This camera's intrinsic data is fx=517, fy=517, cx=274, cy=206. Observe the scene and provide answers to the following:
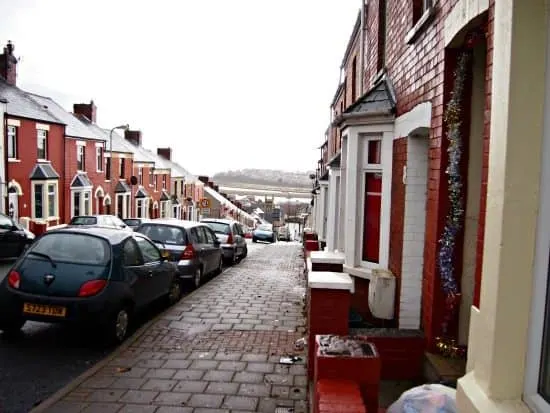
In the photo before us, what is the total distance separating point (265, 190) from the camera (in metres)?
97.2

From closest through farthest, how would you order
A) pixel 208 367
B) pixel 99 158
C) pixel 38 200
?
pixel 208 367, pixel 38 200, pixel 99 158

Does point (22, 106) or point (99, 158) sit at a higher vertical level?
point (22, 106)

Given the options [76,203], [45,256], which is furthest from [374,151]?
[76,203]

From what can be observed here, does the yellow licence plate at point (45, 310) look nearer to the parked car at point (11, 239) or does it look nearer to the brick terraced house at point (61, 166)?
the parked car at point (11, 239)

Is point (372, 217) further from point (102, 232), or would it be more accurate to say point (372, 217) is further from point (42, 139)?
point (42, 139)

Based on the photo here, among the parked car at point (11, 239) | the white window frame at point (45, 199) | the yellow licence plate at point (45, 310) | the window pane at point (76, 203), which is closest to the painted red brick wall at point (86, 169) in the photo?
the window pane at point (76, 203)

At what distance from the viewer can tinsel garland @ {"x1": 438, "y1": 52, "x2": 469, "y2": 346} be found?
446 centimetres

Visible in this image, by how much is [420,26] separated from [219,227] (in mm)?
13585

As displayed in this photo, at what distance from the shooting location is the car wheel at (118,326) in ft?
22.7

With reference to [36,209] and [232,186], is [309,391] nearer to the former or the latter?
[36,209]

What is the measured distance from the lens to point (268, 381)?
561 centimetres

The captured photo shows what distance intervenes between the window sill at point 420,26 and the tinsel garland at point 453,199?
0.77 m

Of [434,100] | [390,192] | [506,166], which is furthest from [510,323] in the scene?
[390,192]

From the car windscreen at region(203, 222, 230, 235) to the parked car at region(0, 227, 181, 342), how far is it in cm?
1016
